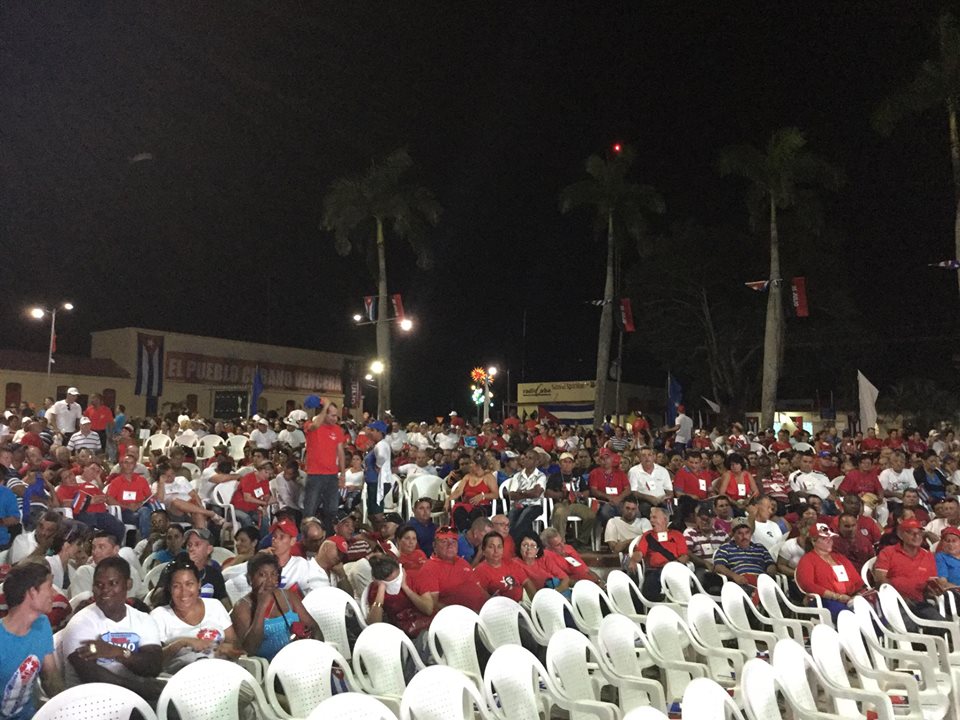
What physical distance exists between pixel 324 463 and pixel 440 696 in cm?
561

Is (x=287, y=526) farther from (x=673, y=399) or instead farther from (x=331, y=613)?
(x=673, y=399)

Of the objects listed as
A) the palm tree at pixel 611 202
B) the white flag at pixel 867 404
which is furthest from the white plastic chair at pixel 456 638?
the palm tree at pixel 611 202

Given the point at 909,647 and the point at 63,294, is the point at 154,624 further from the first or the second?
the point at 63,294

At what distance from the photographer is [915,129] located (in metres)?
19.4

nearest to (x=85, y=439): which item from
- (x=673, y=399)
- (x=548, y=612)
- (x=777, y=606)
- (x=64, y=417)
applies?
→ (x=64, y=417)

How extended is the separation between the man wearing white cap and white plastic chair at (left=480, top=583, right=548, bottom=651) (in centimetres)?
1067

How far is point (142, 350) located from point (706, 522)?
80.9 feet

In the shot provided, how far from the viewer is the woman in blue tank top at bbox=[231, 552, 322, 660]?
4.68m

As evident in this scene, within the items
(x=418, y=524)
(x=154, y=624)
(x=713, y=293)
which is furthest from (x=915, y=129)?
(x=154, y=624)

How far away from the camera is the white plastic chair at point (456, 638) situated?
4.93 m

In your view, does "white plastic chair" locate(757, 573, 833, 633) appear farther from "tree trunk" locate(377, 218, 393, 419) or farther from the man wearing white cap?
"tree trunk" locate(377, 218, 393, 419)

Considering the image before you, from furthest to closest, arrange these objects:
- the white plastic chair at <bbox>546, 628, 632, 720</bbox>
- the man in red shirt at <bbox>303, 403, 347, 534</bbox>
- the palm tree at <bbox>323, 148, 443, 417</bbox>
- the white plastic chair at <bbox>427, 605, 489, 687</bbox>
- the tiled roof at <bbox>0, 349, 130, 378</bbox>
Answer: the tiled roof at <bbox>0, 349, 130, 378</bbox> < the palm tree at <bbox>323, 148, 443, 417</bbox> < the man in red shirt at <bbox>303, 403, 347, 534</bbox> < the white plastic chair at <bbox>427, 605, 489, 687</bbox> < the white plastic chair at <bbox>546, 628, 632, 720</bbox>

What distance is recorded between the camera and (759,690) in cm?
383

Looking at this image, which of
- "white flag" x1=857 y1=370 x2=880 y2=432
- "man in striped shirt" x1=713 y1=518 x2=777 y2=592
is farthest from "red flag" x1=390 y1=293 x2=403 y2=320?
"man in striped shirt" x1=713 y1=518 x2=777 y2=592
